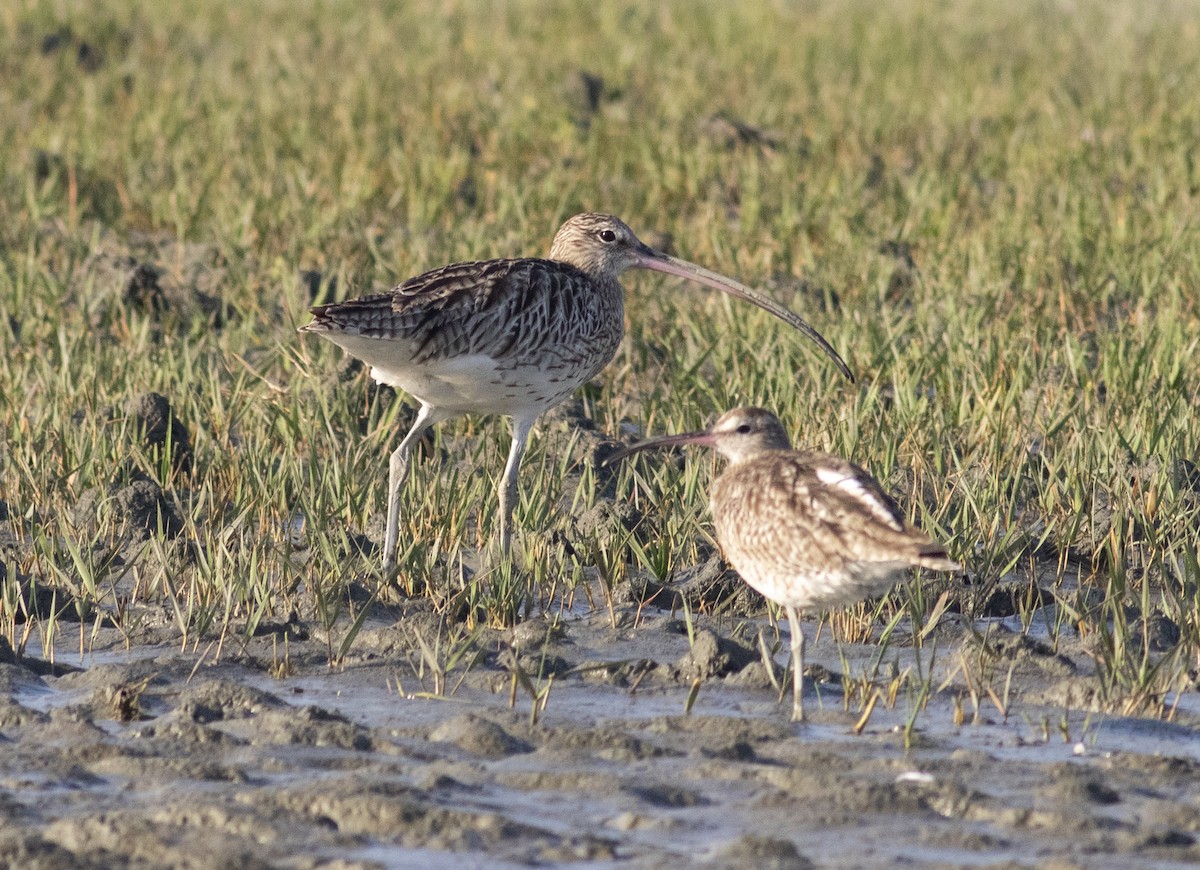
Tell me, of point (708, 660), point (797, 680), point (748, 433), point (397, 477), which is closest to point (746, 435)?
point (748, 433)

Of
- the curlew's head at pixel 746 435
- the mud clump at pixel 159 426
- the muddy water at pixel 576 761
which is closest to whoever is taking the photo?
the muddy water at pixel 576 761

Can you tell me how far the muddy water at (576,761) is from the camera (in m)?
4.12

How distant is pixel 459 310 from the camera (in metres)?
6.78

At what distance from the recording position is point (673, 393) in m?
8.17

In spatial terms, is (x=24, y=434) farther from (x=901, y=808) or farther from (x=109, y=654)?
(x=901, y=808)

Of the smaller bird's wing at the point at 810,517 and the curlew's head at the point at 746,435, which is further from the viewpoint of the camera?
the curlew's head at the point at 746,435

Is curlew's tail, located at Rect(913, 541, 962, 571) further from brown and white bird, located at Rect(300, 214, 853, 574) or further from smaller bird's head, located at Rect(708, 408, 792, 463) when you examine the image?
brown and white bird, located at Rect(300, 214, 853, 574)

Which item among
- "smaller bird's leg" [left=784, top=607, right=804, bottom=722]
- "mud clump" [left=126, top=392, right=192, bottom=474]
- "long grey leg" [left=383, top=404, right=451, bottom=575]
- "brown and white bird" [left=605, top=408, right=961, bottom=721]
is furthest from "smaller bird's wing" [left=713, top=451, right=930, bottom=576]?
"mud clump" [left=126, top=392, right=192, bottom=474]

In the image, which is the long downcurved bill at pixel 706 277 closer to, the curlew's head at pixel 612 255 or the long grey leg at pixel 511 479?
the curlew's head at pixel 612 255

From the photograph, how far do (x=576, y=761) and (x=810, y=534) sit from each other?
91cm

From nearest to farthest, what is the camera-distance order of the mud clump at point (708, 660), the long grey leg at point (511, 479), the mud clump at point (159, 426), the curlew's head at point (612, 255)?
the mud clump at point (708, 660) → the long grey leg at point (511, 479) → the mud clump at point (159, 426) → the curlew's head at point (612, 255)

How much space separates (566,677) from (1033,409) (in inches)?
127

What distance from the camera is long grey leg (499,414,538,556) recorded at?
662 cm

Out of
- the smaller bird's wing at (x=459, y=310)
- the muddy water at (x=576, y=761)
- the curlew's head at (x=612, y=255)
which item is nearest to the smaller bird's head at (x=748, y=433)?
the muddy water at (x=576, y=761)
